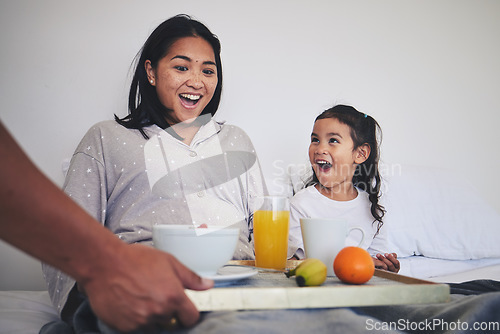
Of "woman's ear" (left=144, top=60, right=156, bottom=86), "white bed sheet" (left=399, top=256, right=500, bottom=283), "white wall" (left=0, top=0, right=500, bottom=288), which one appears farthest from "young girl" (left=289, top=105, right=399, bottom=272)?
"woman's ear" (left=144, top=60, right=156, bottom=86)

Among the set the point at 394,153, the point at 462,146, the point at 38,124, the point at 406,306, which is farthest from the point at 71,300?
the point at 462,146

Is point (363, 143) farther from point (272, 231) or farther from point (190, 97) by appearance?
point (272, 231)

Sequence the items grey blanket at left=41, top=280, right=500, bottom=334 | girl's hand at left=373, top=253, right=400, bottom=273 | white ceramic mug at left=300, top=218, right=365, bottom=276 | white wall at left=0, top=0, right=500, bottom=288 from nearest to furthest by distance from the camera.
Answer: grey blanket at left=41, top=280, right=500, bottom=334 → white ceramic mug at left=300, top=218, right=365, bottom=276 → girl's hand at left=373, top=253, right=400, bottom=273 → white wall at left=0, top=0, right=500, bottom=288

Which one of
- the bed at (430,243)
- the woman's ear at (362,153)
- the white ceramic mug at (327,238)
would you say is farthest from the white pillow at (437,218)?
the white ceramic mug at (327,238)

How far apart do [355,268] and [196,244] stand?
306 millimetres

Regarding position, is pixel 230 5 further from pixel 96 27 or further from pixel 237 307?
pixel 237 307

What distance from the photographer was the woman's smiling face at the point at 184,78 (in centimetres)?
146

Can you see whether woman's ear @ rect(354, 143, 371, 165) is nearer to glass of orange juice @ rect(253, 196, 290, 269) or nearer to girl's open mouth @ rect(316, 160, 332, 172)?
girl's open mouth @ rect(316, 160, 332, 172)

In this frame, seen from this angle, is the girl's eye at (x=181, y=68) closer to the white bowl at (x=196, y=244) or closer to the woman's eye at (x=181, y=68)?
the woman's eye at (x=181, y=68)

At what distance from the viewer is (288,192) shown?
185 centimetres

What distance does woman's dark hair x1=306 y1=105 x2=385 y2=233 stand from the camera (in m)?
1.70

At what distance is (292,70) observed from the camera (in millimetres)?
1980

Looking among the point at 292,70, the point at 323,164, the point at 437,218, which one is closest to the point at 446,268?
Answer: the point at 437,218

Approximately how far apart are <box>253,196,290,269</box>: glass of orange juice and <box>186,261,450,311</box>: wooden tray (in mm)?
228
